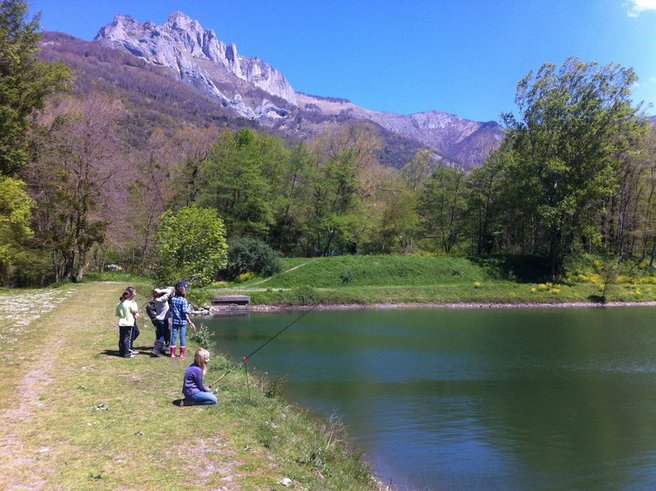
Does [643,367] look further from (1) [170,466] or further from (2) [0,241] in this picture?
(2) [0,241]

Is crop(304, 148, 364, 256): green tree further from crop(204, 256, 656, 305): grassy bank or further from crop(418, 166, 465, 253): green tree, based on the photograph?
crop(418, 166, 465, 253): green tree

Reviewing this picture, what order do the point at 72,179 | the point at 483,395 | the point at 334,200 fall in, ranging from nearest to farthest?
the point at 483,395 < the point at 72,179 < the point at 334,200

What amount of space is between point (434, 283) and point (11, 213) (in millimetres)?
33417

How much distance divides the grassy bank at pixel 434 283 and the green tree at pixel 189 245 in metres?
15.2

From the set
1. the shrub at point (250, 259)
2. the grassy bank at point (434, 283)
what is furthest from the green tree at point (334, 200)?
the shrub at point (250, 259)

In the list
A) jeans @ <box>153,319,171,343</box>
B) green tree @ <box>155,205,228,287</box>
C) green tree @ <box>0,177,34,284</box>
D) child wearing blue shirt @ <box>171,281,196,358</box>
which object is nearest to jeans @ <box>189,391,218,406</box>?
child wearing blue shirt @ <box>171,281,196,358</box>

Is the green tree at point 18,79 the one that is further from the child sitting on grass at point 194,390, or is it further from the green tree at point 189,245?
the child sitting on grass at point 194,390

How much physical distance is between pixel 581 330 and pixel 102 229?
99.9 feet

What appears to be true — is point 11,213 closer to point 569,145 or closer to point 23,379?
point 23,379

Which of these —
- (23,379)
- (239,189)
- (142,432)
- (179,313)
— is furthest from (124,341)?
(239,189)

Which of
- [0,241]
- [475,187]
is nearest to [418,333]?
[0,241]

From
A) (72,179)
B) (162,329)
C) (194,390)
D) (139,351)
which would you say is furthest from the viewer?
(72,179)

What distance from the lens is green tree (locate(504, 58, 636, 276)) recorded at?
4266 centimetres

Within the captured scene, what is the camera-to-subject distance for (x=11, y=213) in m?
24.9
